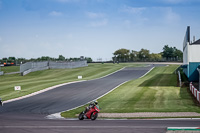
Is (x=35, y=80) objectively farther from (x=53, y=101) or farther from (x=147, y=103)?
(x=147, y=103)

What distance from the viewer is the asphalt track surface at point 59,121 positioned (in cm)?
1708

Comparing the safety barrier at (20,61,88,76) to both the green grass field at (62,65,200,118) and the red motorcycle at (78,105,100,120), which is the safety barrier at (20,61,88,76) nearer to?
the green grass field at (62,65,200,118)

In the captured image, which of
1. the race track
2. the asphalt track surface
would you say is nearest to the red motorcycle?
the asphalt track surface

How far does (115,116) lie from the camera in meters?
23.1

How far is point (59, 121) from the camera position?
2006cm

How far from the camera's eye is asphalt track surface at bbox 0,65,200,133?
56.0 ft

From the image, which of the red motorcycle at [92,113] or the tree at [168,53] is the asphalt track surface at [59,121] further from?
the tree at [168,53]

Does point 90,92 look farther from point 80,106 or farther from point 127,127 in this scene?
point 127,127

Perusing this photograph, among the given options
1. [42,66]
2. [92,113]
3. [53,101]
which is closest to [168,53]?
[42,66]

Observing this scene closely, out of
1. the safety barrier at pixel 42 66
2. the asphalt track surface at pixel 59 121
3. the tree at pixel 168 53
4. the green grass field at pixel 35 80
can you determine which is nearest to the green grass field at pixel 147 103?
the asphalt track surface at pixel 59 121

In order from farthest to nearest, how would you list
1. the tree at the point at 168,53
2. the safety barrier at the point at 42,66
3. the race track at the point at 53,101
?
the tree at the point at 168,53
the safety barrier at the point at 42,66
the race track at the point at 53,101

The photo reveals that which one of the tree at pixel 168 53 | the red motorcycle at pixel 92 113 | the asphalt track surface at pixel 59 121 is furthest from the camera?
the tree at pixel 168 53

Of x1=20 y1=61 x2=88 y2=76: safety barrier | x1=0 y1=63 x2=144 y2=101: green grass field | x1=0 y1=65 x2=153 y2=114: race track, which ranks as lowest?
x1=0 y1=65 x2=153 y2=114: race track

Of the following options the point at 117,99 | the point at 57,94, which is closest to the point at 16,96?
the point at 57,94
